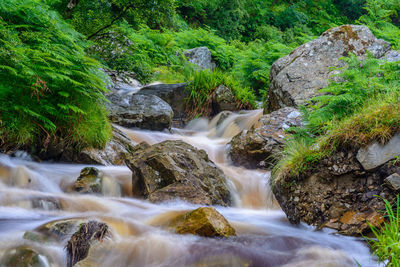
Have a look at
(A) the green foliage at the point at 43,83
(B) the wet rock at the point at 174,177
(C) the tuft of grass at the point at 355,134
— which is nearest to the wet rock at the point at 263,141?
(B) the wet rock at the point at 174,177

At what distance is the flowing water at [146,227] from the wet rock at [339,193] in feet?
0.54

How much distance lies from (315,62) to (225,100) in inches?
113

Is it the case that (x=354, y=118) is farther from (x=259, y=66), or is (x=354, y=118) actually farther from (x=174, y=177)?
(x=259, y=66)

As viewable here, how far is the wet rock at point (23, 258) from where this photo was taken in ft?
7.81

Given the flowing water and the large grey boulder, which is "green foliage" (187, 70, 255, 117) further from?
the flowing water

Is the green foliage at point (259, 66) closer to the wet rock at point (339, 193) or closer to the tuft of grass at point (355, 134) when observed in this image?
the tuft of grass at point (355, 134)

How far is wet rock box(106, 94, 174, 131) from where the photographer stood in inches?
310

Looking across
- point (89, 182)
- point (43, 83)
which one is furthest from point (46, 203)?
point (43, 83)

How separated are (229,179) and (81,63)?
299cm

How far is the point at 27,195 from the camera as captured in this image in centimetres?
377

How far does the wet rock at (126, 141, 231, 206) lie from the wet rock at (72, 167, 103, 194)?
50cm

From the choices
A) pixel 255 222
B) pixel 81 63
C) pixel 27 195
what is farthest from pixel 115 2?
pixel 255 222

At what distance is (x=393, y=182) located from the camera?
3.07m

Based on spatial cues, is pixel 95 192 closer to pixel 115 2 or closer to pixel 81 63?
pixel 81 63
